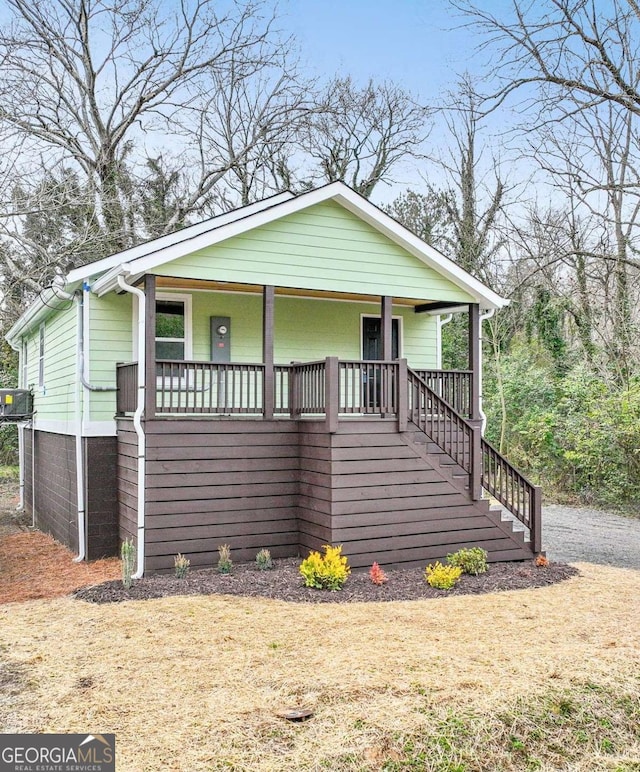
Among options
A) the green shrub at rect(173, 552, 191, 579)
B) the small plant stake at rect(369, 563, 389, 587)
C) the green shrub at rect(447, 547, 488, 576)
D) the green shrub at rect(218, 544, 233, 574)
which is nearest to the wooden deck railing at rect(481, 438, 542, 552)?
the green shrub at rect(447, 547, 488, 576)

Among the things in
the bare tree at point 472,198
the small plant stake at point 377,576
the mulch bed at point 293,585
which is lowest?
the mulch bed at point 293,585

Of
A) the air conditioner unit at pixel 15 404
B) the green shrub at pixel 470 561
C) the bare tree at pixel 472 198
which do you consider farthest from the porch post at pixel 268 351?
the bare tree at pixel 472 198

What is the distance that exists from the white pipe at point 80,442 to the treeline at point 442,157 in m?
3.45

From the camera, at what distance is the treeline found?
45.8 ft

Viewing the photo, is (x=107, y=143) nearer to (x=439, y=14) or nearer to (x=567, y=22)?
(x=439, y=14)

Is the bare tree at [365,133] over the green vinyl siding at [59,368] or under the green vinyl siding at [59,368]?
over

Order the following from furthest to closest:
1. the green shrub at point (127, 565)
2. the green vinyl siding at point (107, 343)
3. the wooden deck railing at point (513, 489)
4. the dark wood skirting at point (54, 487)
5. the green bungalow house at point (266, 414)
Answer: the dark wood skirting at point (54, 487) < the green vinyl siding at point (107, 343) < the wooden deck railing at point (513, 489) < the green bungalow house at point (266, 414) < the green shrub at point (127, 565)

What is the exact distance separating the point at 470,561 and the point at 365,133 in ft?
68.1

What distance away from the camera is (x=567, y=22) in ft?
42.5

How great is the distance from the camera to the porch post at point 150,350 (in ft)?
30.6

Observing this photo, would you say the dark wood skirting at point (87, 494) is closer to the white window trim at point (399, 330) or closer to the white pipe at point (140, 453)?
the white pipe at point (140, 453)

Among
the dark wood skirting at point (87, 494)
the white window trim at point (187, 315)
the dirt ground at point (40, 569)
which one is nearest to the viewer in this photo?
the dirt ground at point (40, 569)

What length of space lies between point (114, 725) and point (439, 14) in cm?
1279

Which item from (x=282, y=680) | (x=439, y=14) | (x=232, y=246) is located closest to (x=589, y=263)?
(x=439, y=14)
